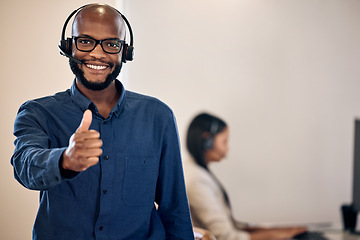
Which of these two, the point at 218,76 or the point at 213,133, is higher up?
the point at 218,76

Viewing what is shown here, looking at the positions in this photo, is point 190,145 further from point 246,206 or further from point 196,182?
point 246,206

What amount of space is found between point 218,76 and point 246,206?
3.19ft

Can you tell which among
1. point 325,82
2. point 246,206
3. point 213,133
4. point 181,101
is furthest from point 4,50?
point 325,82

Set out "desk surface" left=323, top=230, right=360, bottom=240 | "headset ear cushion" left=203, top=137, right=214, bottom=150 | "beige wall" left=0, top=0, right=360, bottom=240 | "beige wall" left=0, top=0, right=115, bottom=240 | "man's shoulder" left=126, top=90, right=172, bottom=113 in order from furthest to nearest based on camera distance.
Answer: "desk surface" left=323, top=230, right=360, bottom=240
"headset ear cushion" left=203, top=137, right=214, bottom=150
"beige wall" left=0, top=0, right=360, bottom=240
"beige wall" left=0, top=0, right=115, bottom=240
"man's shoulder" left=126, top=90, right=172, bottom=113

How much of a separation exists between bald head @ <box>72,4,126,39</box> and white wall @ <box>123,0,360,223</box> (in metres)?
1.27

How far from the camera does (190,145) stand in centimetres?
252

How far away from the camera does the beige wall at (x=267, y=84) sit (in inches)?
95.8

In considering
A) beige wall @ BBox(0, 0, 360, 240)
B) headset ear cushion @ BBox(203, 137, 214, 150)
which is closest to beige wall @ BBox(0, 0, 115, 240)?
beige wall @ BBox(0, 0, 360, 240)

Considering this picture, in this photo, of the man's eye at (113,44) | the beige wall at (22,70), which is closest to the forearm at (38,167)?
the man's eye at (113,44)

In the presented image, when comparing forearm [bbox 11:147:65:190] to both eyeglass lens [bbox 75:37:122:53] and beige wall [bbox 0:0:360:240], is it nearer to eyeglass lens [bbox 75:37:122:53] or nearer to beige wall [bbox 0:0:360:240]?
eyeglass lens [bbox 75:37:122:53]

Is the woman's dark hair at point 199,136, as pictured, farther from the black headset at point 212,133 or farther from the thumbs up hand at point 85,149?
the thumbs up hand at point 85,149

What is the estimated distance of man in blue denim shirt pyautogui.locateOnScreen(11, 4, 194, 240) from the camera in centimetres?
97

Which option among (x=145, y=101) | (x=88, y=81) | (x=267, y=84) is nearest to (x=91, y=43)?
(x=88, y=81)

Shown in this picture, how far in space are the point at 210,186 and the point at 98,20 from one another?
1.76 m
